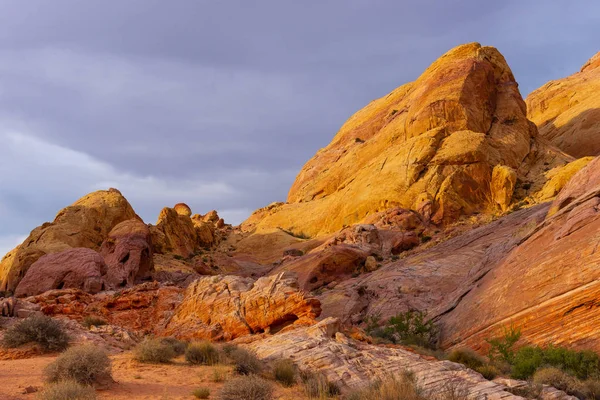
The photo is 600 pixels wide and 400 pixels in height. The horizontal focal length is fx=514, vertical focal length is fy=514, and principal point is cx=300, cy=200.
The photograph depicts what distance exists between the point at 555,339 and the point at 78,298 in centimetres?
1901

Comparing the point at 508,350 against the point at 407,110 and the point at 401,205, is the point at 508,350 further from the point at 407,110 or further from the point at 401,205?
the point at 407,110

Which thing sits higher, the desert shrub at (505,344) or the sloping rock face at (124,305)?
the sloping rock face at (124,305)

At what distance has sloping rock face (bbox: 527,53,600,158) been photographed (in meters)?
61.9

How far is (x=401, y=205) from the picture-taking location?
4756 centimetres

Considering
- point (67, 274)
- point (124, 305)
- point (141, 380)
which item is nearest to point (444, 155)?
point (67, 274)

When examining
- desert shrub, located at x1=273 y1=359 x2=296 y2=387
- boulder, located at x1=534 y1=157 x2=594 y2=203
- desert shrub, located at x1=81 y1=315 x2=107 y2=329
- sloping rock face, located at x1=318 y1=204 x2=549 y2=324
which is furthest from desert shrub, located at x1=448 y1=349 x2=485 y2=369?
boulder, located at x1=534 y1=157 x2=594 y2=203

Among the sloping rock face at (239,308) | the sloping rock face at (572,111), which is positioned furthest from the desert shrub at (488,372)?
the sloping rock face at (572,111)

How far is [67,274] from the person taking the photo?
1168 inches

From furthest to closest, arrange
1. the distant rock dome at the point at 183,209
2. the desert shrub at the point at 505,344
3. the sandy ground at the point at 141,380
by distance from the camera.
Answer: the distant rock dome at the point at 183,209
the desert shrub at the point at 505,344
the sandy ground at the point at 141,380

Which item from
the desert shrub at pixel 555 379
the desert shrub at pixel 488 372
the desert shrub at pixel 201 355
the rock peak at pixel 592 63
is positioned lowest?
the desert shrub at pixel 555 379

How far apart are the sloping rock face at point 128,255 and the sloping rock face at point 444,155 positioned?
851 inches

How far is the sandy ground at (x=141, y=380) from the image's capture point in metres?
10.2

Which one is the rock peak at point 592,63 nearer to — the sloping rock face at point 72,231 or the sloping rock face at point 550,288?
the sloping rock face at point 72,231

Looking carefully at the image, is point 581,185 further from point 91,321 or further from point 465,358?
point 91,321
